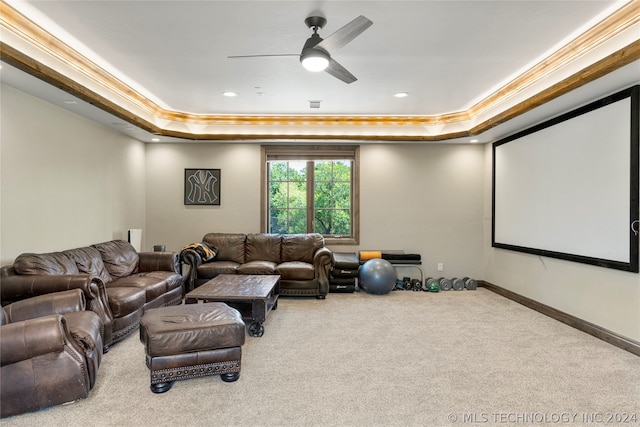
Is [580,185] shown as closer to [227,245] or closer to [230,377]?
[230,377]

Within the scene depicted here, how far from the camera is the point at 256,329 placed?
356 cm

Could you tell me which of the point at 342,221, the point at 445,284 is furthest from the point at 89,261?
the point at 445,284

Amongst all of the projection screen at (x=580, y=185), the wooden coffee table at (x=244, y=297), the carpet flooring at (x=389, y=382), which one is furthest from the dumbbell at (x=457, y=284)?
the wooden coffee table at (x=244, y=297)

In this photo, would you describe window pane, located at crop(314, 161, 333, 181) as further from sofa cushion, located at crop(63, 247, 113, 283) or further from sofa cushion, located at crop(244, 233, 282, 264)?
sofa cushion, located at crop(63, 247, 113, 283)

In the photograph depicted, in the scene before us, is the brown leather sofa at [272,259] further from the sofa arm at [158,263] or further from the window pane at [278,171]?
the window pane at [278,171]

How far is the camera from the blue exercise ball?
5367 mm

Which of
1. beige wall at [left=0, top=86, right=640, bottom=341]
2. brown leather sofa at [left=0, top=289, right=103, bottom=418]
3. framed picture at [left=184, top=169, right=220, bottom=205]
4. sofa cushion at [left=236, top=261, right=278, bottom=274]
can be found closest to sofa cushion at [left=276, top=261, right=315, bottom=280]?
sofa cushion at [left=236, top=261, right=278, bottom=274]

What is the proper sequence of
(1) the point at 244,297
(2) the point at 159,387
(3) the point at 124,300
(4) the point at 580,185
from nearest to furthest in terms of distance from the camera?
Result: 1. (2) the point at 159,387
2. (3) the point at 124,300
3. (1) the point at 244,297
4. (4) the point at 580,185

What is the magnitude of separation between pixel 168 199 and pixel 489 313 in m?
5.49

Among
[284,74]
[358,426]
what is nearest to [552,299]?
[358,426]

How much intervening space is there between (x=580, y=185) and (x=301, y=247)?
3.89m

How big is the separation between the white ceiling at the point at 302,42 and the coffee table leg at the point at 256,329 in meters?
2.77

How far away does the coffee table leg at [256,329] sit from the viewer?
3553mm

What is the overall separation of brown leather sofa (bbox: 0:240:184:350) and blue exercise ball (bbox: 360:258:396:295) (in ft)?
9.11
